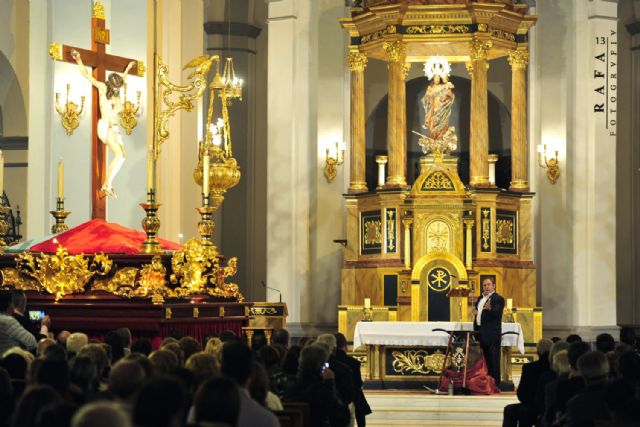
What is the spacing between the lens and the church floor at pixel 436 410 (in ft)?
52.6

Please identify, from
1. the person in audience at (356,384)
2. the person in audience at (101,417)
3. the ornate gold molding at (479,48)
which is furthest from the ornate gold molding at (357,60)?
the person in audience at (101,417)

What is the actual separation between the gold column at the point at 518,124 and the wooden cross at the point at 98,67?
24.6 feet

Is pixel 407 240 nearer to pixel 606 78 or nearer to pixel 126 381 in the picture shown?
pixel 606 78

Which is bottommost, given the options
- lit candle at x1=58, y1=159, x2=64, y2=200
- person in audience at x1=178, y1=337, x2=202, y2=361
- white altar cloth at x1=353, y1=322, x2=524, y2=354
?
white altar cloth at x1=353, y1=322, x2=524, y2=354

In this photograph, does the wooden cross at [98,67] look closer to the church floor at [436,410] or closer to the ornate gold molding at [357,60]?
the church floor at [436,410]

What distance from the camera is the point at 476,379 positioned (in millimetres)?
17531

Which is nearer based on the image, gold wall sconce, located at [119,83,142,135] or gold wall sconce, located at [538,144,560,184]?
gold wall sconce, located at [119,83,142,135]

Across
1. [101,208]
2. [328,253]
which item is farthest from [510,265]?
[101,208]

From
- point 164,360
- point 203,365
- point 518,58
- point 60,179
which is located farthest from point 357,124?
point 203,365

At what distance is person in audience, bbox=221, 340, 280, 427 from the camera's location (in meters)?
6.25

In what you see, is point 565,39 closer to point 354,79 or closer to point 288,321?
point 354,79

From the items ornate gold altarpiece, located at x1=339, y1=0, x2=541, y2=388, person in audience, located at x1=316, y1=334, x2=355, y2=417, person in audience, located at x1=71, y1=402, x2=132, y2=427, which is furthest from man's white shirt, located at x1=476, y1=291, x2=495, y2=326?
person in audience, located at x1=71, y1=402, x2=132, y2=427

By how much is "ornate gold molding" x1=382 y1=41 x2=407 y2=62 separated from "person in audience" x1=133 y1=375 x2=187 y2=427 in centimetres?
1778

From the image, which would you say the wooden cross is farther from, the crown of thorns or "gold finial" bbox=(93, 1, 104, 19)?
the crown of thorns
